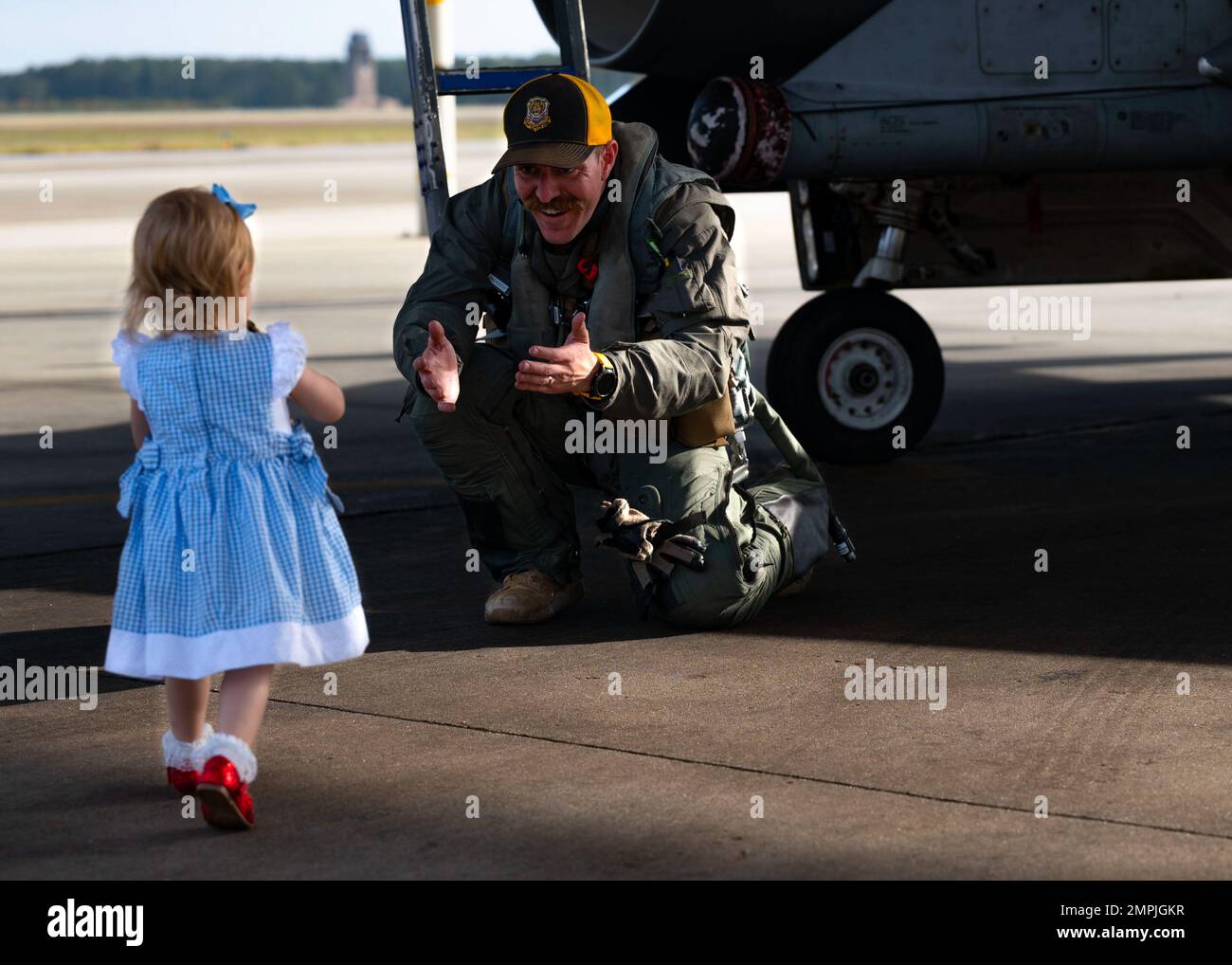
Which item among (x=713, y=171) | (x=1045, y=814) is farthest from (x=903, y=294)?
(x=1045, y=814)

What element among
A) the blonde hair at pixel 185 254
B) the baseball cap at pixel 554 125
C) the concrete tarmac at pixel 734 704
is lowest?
the concrete tarmac at pixel 734 704

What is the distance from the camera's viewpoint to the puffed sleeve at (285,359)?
3.71 m

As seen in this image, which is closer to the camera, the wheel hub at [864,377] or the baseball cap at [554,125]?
the baseball cap at [554,125]

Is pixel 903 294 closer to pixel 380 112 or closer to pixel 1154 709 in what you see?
pixel 1154 709

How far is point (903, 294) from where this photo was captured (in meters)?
17.4

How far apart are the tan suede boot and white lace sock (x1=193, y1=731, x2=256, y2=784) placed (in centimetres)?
177

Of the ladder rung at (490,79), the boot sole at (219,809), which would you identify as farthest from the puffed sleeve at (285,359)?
the ladder rung at (490,79)

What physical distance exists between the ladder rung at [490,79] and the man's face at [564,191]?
185 centimetres

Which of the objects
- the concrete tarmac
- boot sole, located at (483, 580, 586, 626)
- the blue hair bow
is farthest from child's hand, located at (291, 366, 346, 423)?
boot sole, located at (483, 580, 586, 626)

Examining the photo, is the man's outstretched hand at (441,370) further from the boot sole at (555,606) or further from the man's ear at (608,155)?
the boot sole at (555,606)

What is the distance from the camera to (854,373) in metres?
7.99

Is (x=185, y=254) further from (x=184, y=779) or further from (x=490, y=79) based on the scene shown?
(x=490, y=79)

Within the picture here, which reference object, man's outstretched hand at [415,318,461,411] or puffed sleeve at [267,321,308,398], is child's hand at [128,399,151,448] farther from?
man's outstretched hand at [415,318,461,411]
